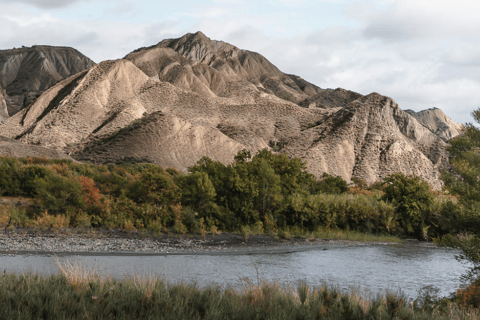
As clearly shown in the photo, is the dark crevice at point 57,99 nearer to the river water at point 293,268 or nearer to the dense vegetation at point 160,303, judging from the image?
the river water at point 293,268

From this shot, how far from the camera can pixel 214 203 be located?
25.5 m

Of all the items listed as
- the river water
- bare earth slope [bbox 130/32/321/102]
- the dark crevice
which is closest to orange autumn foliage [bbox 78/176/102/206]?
the river water

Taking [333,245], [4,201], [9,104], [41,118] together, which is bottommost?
[333,245]

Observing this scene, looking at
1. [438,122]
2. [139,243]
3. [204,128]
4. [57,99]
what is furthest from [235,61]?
[139,243]

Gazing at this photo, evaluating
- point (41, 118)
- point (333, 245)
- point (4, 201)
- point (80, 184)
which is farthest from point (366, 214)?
point (41, 118)

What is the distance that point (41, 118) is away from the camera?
7638cm

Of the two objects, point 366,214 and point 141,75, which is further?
point 141,75

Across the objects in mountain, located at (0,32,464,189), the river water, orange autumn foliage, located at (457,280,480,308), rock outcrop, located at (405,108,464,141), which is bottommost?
the river water

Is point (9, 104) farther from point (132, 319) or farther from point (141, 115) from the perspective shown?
point (132, 319)

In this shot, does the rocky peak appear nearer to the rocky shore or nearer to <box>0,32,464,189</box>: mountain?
<box>0,32,464,189</box>: mountain

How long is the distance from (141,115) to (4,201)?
5351cm

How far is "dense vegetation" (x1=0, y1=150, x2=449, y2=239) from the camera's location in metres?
23.6

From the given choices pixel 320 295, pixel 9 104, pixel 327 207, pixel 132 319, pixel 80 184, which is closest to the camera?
pixel 132 319

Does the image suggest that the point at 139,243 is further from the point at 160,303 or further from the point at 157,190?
the point at 160,303
